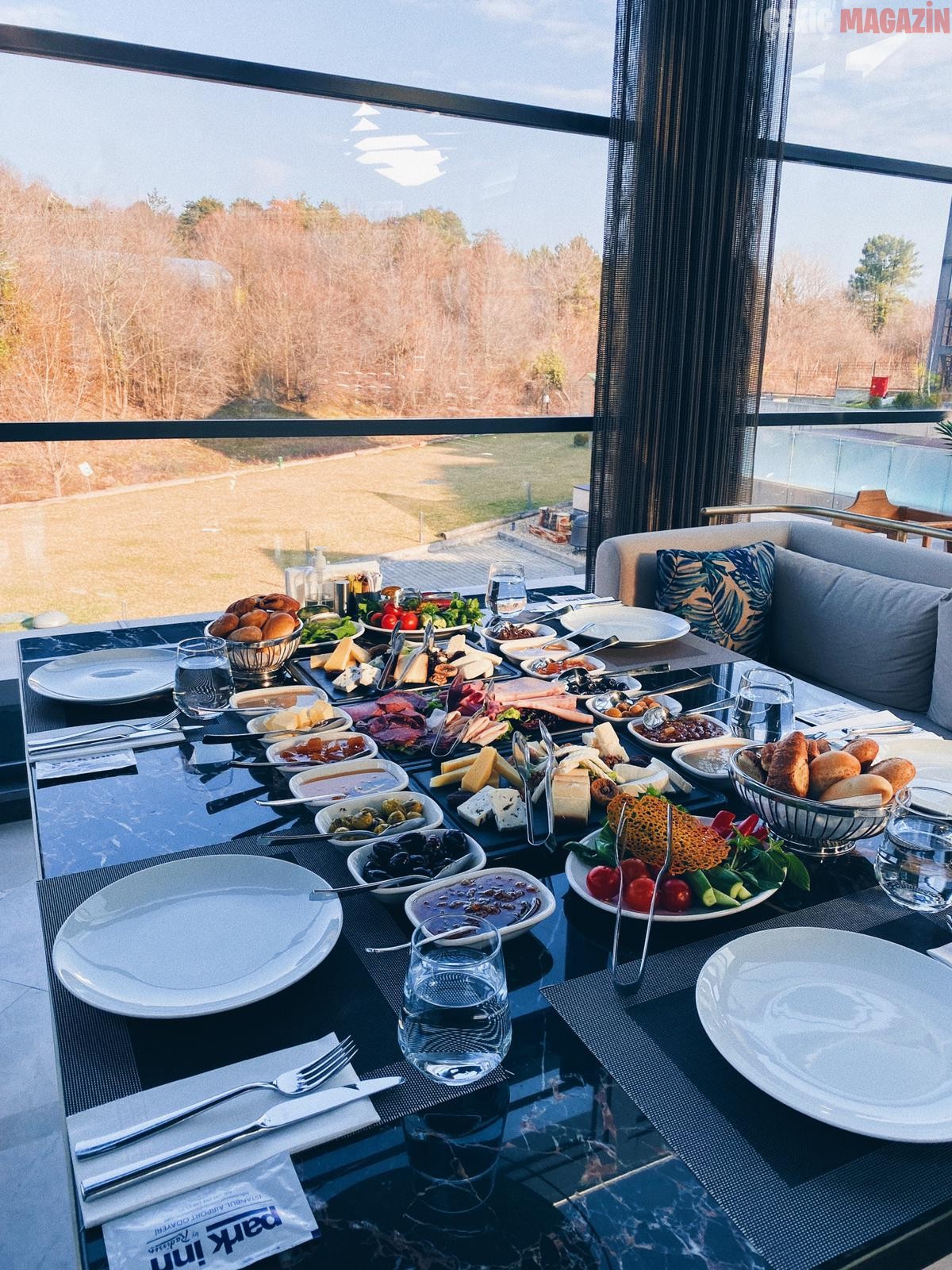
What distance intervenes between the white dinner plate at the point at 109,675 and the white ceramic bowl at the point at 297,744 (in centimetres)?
31

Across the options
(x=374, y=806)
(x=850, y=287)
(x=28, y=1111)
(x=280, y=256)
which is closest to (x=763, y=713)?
(x=374, y=806)

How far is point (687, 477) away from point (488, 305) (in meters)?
1.15

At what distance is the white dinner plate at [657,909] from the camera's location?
96 cm

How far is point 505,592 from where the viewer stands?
2033 mm

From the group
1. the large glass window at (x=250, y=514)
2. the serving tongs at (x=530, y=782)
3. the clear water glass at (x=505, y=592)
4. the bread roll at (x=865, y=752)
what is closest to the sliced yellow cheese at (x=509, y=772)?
the serving tongs at (x=530, y=782)

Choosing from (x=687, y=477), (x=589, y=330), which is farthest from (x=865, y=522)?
(x=589, y=330)

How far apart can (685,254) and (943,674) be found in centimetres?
229

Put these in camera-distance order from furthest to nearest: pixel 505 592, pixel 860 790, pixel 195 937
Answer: pixel 505 592
pixel 860 790
pixel 195 937

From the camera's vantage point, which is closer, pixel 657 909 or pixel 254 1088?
pixel 254 1088

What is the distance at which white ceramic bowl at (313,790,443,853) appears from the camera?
1110mm

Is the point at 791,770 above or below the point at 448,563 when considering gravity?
above

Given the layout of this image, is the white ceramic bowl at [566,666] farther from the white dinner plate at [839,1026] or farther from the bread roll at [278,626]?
the white dinner plate at [839,1026]

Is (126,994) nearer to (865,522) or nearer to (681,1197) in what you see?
(681,1197)

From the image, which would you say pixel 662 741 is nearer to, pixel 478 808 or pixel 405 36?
pixel 478 808
